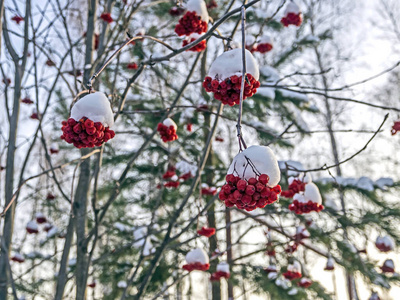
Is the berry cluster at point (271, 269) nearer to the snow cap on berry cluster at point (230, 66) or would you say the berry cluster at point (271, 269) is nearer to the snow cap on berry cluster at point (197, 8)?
the snow cap on berry cluster at point (197, 8)

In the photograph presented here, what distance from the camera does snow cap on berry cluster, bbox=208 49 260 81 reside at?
1.62 metres

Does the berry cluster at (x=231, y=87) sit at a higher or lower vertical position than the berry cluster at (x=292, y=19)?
lower

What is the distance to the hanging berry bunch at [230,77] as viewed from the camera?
1.61 meters

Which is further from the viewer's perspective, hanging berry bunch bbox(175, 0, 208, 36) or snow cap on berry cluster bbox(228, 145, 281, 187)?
hanging berry bunch bbox(175, 0, 208, 36)

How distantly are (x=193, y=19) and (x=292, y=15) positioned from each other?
6.57ft

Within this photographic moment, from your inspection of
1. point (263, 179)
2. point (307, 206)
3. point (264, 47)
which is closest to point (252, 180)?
point (263, 179)

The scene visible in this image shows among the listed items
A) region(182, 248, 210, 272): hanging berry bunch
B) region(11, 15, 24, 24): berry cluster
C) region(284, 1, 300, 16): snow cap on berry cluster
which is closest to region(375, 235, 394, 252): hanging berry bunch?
region(182, 248, 210, 272): hanging berry bunch

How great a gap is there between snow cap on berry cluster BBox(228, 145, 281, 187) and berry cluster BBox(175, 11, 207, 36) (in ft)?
4.85

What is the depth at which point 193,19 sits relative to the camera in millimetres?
2527

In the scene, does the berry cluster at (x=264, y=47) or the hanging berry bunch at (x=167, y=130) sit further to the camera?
the berry cluster at (x=264, y=47)

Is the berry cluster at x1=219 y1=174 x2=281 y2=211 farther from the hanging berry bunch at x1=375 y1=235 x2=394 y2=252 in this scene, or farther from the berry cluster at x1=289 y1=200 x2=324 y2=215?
the hanging berry bunch at x1=375 y1=235 x2=394 y2=252

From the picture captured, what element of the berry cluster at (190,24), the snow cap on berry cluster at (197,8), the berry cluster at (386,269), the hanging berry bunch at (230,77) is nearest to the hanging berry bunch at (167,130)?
the berry cluster at (190,24)

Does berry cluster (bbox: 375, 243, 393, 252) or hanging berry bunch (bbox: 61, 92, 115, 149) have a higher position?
berry cluster (bbox: 375, 243, 393, 252)

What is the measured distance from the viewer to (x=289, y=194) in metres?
2.99
